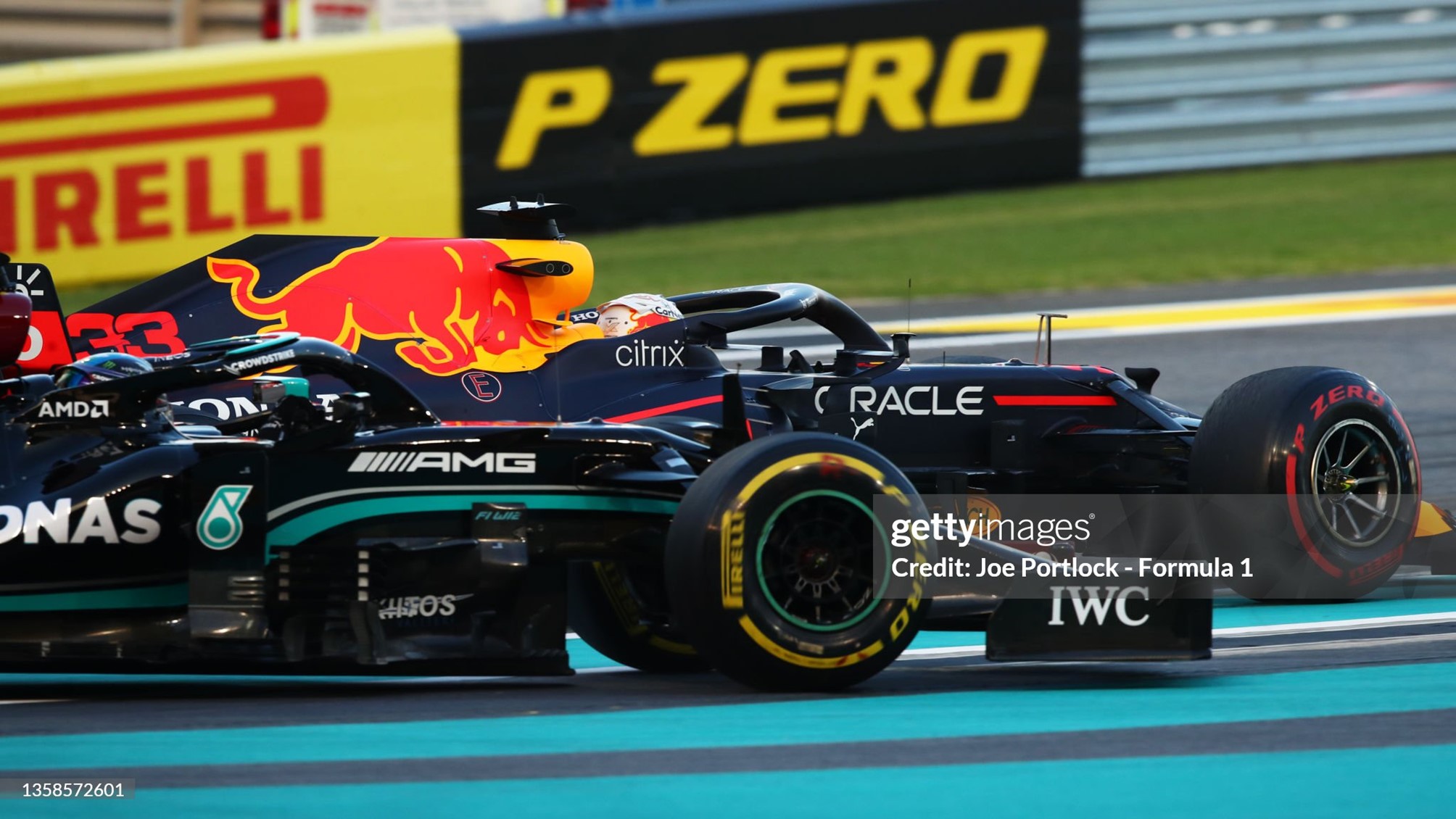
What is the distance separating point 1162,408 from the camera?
7.73 m

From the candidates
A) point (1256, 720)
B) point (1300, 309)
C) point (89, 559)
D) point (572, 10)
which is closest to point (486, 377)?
point (89, 559)

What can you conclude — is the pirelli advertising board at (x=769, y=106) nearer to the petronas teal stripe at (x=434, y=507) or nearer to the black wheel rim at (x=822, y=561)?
the petronas teal stripe at (x=434, y=507)

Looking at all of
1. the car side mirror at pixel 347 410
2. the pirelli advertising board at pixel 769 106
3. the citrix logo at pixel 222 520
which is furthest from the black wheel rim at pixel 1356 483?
the pirelli advertising board at pixel 769 106

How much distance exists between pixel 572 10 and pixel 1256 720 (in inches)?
695

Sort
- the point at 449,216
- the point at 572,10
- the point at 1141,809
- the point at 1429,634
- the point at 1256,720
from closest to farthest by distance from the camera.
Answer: the point at 1141,809 < the point at 1256,720 < the point at 1429,634 < the point at 449,216 < the point at 572,10

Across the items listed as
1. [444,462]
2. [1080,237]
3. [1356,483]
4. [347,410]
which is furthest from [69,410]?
[1080,237]

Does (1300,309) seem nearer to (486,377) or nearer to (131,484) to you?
(486,377)

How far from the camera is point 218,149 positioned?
48.7 ft

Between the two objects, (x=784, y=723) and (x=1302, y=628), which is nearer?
(x=784, y=723)

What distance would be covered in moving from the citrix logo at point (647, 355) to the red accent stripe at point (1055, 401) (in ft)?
3.63

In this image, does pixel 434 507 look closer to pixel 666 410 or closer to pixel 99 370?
pixel 99 370

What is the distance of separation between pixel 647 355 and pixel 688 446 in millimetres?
1212

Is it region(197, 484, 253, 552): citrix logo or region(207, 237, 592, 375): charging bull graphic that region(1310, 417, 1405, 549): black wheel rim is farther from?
region(197, 484, 253, 552): citrix logo

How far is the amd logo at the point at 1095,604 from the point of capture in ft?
19.3
